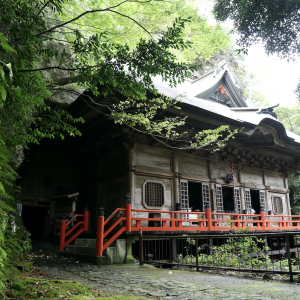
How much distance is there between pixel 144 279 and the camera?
219 inches

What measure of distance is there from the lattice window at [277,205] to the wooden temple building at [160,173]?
7 cm

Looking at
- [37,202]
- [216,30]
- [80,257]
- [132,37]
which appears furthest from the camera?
[37,202]

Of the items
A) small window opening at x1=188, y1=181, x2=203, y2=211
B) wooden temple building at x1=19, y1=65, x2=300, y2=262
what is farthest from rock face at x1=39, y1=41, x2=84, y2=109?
small window opening at x1=188, y1=181, x2=203, y2=211

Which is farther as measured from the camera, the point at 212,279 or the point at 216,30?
the point at 216,30

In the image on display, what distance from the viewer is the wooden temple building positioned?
34.6ft

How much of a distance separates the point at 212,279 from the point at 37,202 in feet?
35.3

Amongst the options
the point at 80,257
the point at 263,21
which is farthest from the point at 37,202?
the point at 263,21

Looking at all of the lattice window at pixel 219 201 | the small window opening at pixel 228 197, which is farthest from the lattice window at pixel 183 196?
the small window opening at pixel 228 197

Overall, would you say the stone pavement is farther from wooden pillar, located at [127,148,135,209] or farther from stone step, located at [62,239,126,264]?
wooden pillar, located at [127,148,135,209]

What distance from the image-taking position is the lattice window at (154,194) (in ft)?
35.9

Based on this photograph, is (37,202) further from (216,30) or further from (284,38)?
(284,38)

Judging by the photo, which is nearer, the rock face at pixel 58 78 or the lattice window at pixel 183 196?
the rock face at pixel 58 78

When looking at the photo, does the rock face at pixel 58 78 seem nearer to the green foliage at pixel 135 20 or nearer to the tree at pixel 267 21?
the green foliage at pixel 135 20

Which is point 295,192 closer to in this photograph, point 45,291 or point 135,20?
point 135,20
